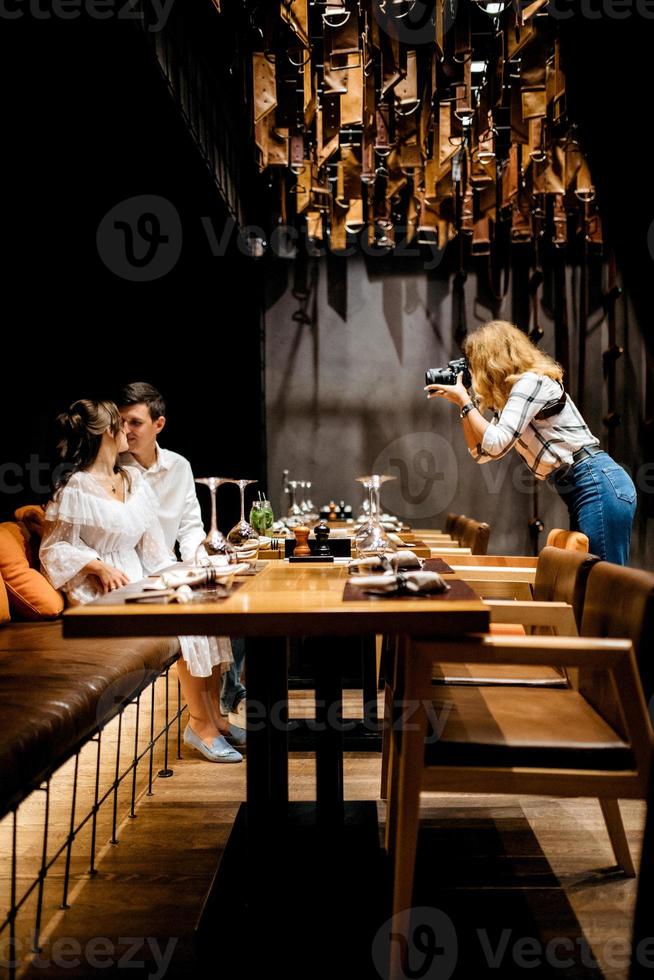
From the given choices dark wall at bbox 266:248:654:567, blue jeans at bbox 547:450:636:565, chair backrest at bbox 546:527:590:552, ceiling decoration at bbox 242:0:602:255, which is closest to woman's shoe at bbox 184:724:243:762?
chair backrest at bbox 546:527:590:552

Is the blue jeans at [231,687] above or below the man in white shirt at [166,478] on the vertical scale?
below

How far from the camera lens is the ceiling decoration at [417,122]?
2.83 m

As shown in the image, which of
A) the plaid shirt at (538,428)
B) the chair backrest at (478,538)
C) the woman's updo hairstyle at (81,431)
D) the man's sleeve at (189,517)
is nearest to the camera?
the plaid shirt at (538,428)

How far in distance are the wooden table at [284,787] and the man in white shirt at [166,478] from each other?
4.59ft

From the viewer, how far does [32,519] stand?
257cm

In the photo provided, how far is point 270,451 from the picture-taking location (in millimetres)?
5520

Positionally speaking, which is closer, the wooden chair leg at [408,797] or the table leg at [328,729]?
the wooden chair leg at [408,797]

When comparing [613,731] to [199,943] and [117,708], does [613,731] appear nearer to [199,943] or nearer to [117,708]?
[199,943]

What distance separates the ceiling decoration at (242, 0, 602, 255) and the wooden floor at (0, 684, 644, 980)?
8.98 feet

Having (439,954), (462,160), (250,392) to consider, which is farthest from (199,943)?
(462,160)

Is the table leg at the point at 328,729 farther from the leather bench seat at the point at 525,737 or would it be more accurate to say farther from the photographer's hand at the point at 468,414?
the photographer's hand at the point at 468,414

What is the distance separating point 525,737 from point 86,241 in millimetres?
2854

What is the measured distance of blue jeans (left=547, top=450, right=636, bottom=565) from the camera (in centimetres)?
217

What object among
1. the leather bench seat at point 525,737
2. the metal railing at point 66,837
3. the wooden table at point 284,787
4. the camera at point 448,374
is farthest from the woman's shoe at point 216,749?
the camera at point 448,374
